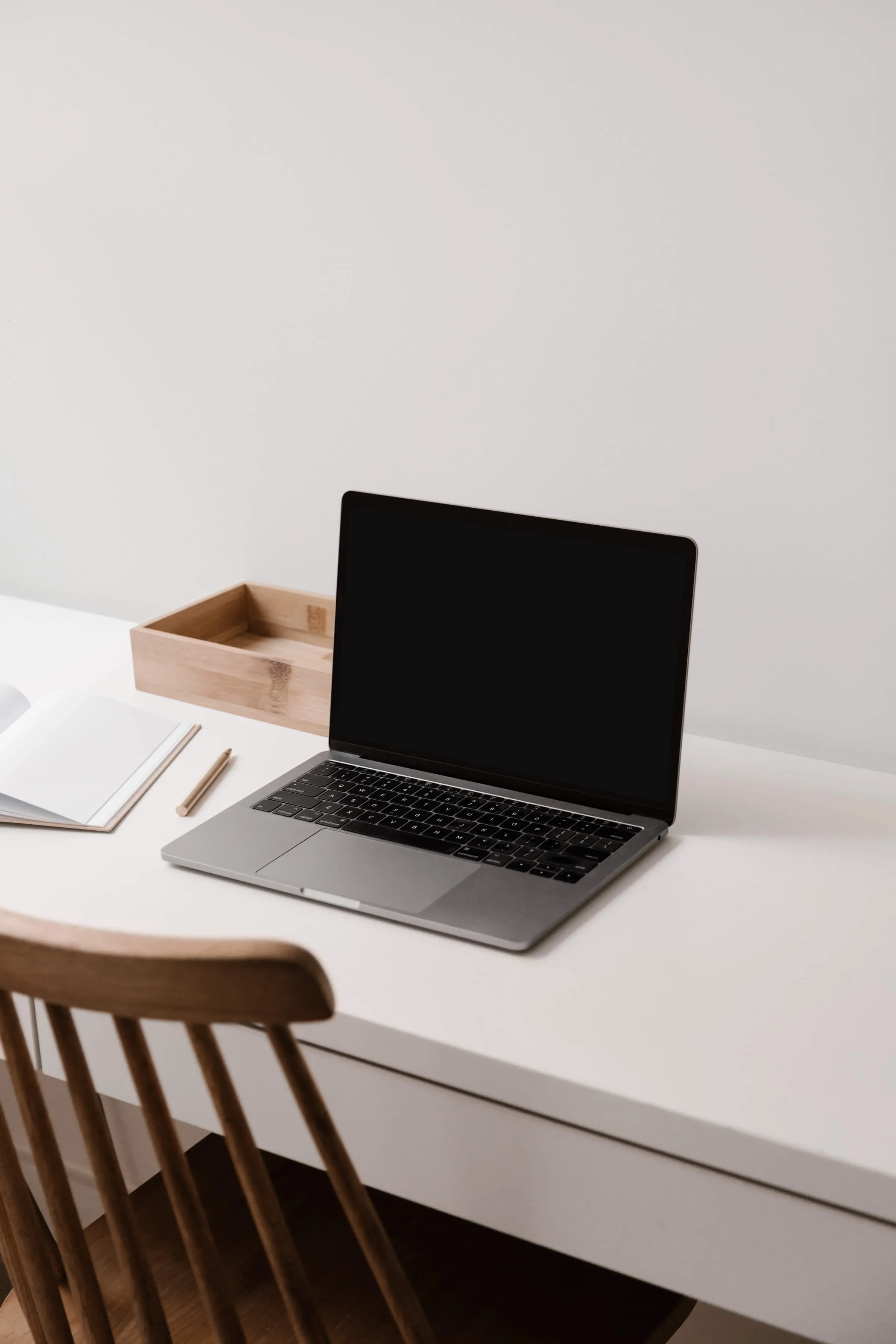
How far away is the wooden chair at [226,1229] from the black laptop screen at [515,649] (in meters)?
0.37

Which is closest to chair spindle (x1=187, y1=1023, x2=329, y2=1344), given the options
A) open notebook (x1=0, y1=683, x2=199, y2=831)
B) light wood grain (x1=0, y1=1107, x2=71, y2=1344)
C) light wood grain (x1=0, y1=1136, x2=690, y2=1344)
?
light wood grain (x1=0, y1=1107, x2=71, y2=1344)

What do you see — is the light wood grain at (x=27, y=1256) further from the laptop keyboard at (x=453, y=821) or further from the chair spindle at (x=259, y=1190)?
the laptop keyboard at (x=453, y=821)

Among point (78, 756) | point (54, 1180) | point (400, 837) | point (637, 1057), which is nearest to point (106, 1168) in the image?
point (54, 1180)

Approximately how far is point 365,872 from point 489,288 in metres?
0.65

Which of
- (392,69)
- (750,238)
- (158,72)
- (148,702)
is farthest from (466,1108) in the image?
(158,72)

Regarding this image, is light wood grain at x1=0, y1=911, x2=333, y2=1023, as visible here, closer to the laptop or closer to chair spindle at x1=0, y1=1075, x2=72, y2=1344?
chair spindle at x1=0, y1=1075, x2=72, y2=1344

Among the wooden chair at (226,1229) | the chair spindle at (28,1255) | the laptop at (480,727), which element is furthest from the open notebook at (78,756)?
the chair spindle at (28,1255)

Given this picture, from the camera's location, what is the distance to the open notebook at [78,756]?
3.63 ft

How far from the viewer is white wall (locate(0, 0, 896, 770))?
1.18 meters

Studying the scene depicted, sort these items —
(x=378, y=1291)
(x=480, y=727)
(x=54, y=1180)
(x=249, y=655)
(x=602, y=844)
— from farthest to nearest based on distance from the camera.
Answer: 1. (x=249, y=655)
2. (x=480, y=727)
3. (x=602, y=844)
4. (x=378, y=1291)
5. (x=54, y=1180)

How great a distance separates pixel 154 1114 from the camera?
25.1 inches

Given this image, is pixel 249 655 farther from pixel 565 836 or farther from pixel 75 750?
pixel 565 836

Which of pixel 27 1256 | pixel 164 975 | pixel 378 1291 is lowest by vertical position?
pixel 378 1291

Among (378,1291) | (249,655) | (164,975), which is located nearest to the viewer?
(164,975)
